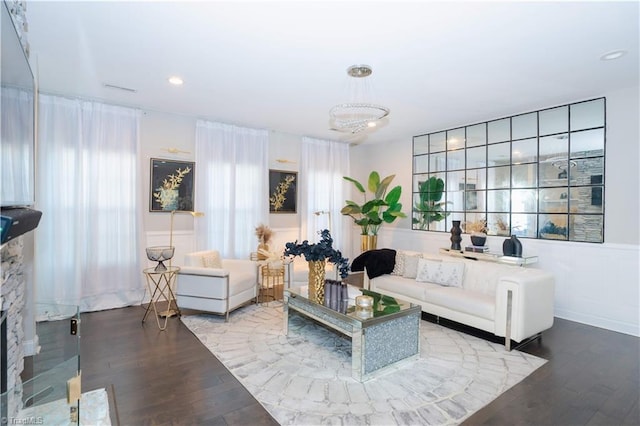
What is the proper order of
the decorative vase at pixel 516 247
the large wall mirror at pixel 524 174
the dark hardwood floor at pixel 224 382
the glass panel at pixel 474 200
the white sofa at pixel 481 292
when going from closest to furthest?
the dark hardwood floor at pixel 224 382 → the white sofa at pixel 481 292 → the large wall mirror at pixel 524 174 → the decorative vase at pixel 516 247 → the glass panel at pixel 474 200

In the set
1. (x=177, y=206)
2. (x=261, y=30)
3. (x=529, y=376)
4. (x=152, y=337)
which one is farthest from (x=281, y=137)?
(x=529, y=376)

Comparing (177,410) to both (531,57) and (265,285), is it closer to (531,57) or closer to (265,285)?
(265,285)

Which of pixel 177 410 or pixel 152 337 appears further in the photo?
pixel 152 337

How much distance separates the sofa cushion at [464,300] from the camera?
3.46 meters

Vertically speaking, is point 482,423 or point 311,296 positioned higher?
point 311,296

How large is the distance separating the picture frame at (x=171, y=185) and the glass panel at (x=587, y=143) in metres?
5.35

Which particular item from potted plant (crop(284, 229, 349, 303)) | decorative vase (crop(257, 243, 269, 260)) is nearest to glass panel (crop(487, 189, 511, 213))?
potted plant (crop(284, 229, 349, 303))

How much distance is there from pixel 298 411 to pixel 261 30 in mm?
2850

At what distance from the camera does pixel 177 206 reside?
5.11 m

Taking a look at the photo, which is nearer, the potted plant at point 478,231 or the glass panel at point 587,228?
the glass panel at point 587,228

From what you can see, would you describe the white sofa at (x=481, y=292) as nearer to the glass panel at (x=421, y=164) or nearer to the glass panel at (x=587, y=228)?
the glass panel at (x=587, y=228)

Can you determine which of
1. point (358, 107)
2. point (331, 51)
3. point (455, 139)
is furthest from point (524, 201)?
point (331, 51)

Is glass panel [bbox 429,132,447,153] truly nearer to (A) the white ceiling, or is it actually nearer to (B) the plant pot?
(A) the white ceiling

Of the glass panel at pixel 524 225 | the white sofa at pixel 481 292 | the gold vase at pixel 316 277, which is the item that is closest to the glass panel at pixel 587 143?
the glass panel at pixel 524 225
